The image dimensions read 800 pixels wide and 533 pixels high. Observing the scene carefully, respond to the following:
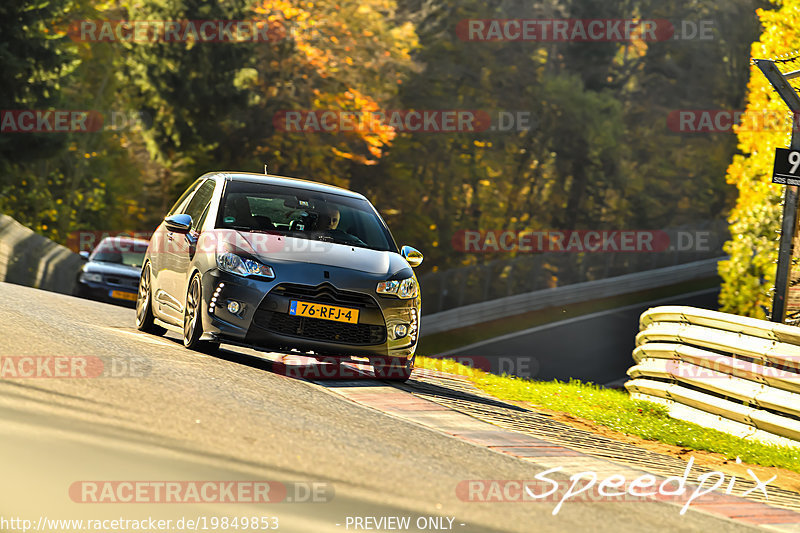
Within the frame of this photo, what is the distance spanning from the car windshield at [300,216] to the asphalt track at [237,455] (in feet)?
7.29

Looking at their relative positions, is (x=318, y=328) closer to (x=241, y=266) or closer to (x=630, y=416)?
(x=241, y=266)

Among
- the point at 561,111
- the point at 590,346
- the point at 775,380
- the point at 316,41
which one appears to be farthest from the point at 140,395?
the point at 561,111

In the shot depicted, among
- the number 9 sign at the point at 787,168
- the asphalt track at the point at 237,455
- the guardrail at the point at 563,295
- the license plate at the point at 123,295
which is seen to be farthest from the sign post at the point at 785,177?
the guardrail at the point at 563,295

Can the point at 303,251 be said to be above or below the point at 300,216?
below

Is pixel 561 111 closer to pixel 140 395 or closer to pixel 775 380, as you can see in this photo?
pixel 775 380

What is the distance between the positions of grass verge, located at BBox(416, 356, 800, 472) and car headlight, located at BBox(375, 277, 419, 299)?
1.79m

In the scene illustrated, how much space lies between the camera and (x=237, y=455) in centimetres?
598

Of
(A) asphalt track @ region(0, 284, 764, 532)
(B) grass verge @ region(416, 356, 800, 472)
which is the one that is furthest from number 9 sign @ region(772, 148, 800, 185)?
(A) asphalt track @ region(0, 284, 764, 532)

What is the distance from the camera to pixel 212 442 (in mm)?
6195

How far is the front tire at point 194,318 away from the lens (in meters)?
9.95

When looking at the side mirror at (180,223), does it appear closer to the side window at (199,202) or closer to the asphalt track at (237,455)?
the side window at (199,202)

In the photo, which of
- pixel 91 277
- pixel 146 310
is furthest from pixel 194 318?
pixel 91 277

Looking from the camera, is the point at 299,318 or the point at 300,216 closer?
the point at 299,318

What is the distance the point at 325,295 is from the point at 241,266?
0.80 metres
